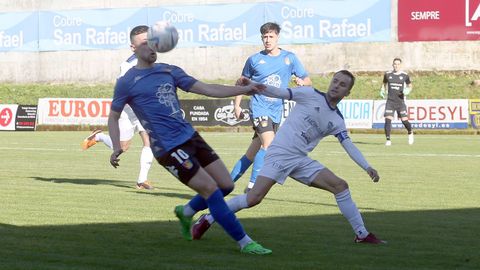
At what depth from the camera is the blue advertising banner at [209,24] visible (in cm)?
4906

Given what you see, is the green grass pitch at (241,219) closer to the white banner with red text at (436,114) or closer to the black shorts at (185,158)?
the black shorts at (185,158)

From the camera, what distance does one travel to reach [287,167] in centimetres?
977

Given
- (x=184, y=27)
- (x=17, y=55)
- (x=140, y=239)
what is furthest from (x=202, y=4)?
(x=140, y=239)

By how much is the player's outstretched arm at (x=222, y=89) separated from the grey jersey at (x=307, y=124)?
68cm

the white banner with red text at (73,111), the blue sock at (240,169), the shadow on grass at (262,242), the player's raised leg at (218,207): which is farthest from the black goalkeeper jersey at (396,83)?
the player's raised leg at (218,207)

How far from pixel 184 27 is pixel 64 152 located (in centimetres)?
2712

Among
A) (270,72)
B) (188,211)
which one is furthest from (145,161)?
(188,211)

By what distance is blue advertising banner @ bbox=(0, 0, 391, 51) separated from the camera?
49.1 meters

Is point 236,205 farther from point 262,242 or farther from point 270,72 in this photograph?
point 270,72

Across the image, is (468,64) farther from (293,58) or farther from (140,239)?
(140,239)

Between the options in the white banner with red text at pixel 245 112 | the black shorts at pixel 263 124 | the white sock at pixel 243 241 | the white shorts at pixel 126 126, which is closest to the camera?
the white sock at pixel 243 241

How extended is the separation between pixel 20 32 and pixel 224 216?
47107 millimetres

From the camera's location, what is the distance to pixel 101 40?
5341cm

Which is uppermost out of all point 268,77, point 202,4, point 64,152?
point 202,4
